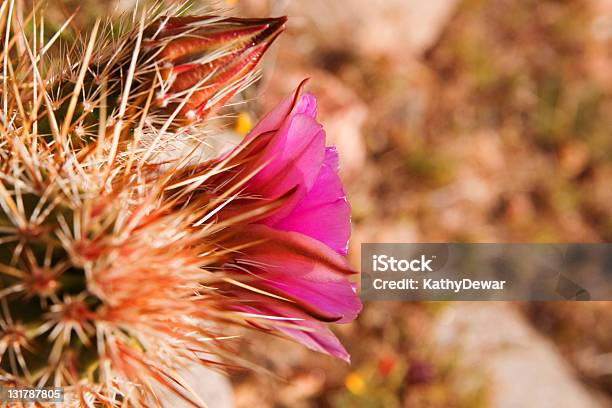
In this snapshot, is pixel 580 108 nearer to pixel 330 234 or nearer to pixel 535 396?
pixel 535 396

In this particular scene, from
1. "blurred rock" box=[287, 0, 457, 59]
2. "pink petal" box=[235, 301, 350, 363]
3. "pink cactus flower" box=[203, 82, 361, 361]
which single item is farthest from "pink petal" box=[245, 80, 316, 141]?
"blurred rock" box=[287, 0, 457, 59]

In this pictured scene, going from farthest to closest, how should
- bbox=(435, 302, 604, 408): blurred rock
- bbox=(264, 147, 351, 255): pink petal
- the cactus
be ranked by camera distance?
1. bbox=(435, 302, 604, 408): blurred rock
2. bbox=(264, 147, 351, 255): pink petal
3. the cactus

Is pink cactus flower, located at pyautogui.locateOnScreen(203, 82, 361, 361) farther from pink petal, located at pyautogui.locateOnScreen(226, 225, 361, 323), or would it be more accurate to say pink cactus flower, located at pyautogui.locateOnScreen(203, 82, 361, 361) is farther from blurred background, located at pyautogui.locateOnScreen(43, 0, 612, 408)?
blurred background, located at pyautogui.locateOnScreen(43, 0, 612, 408)

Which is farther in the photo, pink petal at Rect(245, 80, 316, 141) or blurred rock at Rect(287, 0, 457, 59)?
blurred rock at Rect(287, 0, 457, 59)

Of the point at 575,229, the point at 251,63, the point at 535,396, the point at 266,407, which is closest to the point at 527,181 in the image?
the point at 575,229

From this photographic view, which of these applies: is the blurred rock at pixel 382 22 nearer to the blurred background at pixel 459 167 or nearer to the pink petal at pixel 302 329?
the blurred background at pixel 459 167
